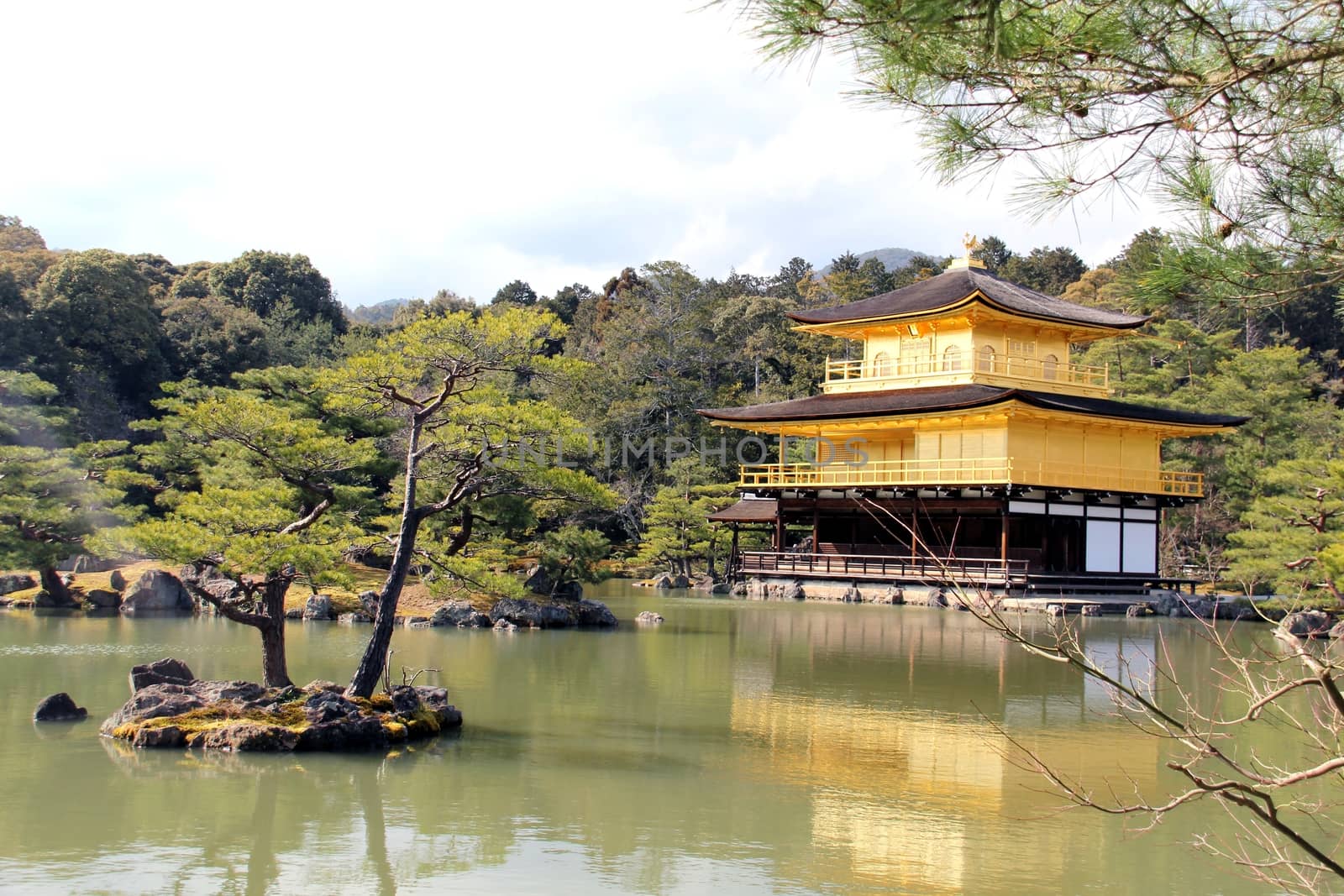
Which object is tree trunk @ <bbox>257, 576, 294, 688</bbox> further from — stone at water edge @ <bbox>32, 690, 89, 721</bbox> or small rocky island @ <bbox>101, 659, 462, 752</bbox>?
stone at water edge @ <bbox>32, 690, 89, 721</bbox>

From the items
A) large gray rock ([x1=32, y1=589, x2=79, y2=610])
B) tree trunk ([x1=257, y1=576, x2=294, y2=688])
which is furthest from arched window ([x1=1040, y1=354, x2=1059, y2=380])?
tree trunk ([x1=257, y1=576, x2=294, y2=688])

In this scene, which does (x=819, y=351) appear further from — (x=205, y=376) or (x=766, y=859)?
(x=766, y=859)

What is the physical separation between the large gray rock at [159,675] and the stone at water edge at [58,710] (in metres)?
0.45

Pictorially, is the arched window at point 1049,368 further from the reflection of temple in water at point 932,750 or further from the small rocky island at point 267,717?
the small rocky island at point 267,717

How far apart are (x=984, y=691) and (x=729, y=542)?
1608 cm

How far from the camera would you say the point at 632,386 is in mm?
33656

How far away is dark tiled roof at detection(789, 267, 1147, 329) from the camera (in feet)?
76.4

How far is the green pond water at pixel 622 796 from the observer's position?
6113mm

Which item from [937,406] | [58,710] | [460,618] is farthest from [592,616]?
[58,710]

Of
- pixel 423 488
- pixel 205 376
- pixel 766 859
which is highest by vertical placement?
pixel 205 376

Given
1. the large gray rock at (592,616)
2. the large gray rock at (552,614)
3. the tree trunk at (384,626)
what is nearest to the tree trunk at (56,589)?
the large gray rock at (552,614)

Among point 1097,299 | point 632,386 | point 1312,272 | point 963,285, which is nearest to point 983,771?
point 1312,272

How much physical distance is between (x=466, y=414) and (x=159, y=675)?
10.2 ft

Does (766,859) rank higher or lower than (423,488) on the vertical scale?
lower
